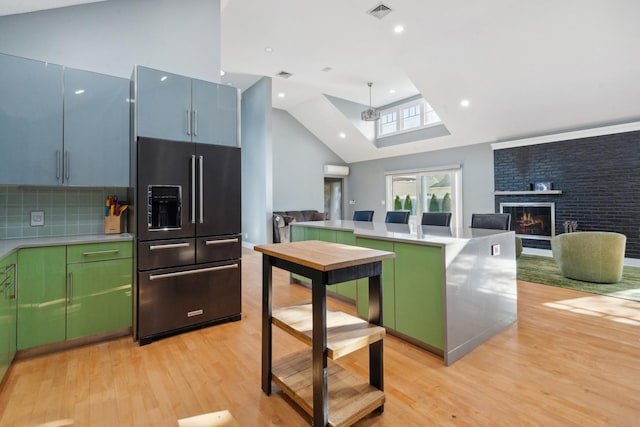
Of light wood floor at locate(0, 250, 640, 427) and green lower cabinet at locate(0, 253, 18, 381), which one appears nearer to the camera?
light wood floor at locate(0, 250, 640, 427)

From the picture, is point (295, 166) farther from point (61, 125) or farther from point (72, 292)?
point (72, 292)

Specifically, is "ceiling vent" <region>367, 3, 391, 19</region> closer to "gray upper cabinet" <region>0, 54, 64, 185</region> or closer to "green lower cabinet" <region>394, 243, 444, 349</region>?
"green lower cabinet" <region>394, 243, 444, 349</region>

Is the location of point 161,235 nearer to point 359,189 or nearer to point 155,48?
point 155,48

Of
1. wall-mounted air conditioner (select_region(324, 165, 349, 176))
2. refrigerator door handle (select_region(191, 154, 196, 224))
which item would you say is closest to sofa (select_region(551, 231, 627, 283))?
refrigerator door handle (select_region(191, 154, 196, 224))

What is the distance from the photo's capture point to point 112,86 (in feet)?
8.82

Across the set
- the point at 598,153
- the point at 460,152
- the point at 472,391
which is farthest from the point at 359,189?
the point at 472,391

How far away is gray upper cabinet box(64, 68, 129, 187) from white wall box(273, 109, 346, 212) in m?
6.04

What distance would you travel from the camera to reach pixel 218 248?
2898 millimetres

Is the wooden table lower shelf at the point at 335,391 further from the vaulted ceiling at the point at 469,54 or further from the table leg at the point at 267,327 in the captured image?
the vaulted ceiling at the point at 469,54

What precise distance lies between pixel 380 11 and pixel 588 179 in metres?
4.93

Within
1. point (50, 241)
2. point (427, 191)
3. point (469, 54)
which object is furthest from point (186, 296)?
point (427, 191)

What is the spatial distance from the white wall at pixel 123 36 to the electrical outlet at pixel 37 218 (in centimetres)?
134

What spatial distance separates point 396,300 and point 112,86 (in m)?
3.05

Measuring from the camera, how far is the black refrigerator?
2.55 m
